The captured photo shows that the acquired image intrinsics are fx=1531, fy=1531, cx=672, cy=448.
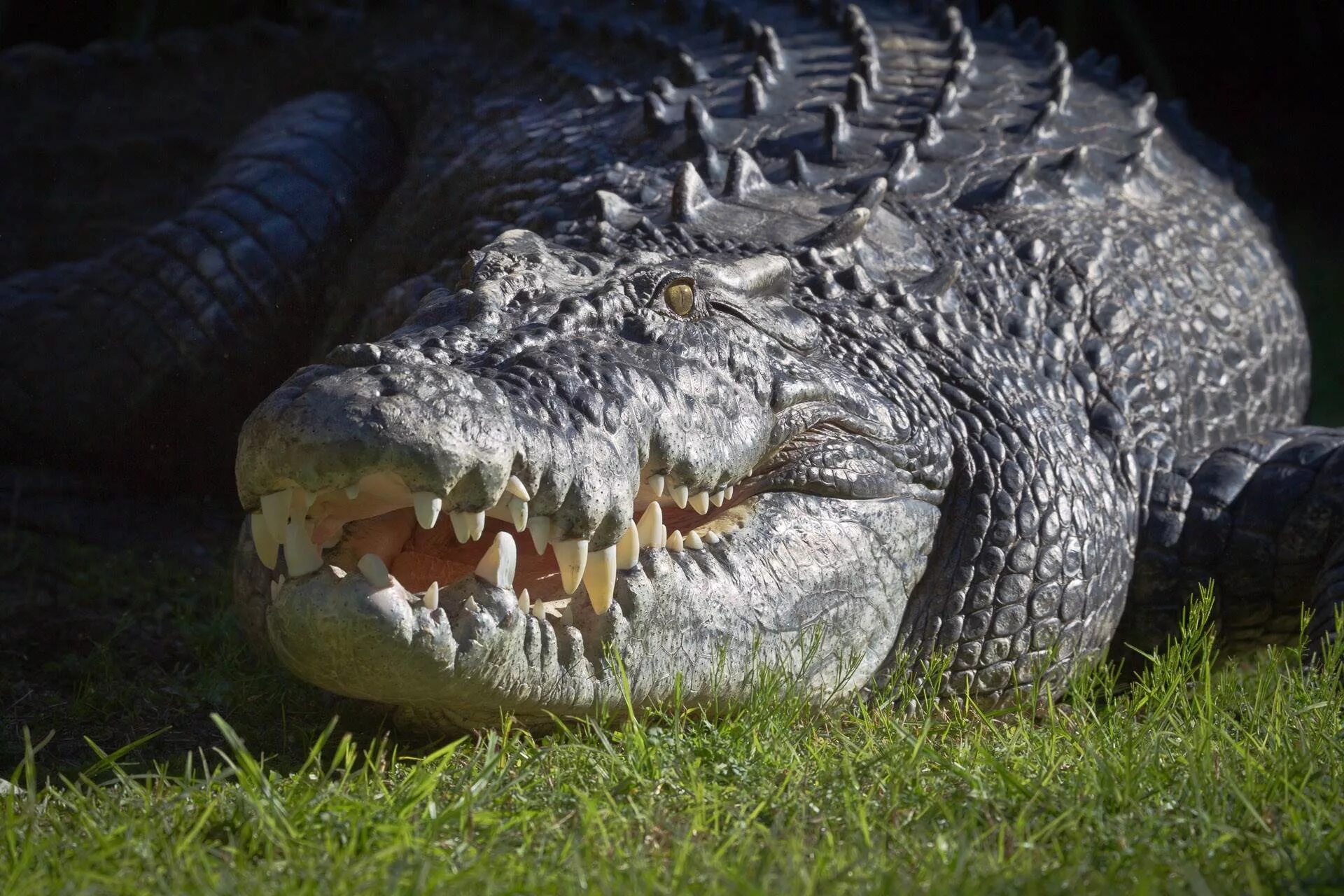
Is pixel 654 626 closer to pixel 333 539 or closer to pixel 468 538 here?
pixel 468 538

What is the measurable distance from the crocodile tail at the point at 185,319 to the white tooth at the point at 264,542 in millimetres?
2327

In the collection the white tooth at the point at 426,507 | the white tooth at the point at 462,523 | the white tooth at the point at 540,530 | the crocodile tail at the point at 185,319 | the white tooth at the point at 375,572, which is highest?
the white tooth at the point at 426,507

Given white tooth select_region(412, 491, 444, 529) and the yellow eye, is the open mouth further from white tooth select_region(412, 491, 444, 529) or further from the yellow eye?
the yellow eye

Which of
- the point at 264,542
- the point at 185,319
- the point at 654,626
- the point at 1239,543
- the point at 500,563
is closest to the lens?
the point at 500,563

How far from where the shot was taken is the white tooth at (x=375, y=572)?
2.33 m

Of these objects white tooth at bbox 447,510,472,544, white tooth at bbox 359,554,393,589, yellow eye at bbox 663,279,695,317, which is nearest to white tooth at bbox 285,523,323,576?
white tooth at bbox 359,554,393,589

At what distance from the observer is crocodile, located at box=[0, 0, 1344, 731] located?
2.46 meters

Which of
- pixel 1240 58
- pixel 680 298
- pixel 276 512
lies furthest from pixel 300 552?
pixel 1240 58

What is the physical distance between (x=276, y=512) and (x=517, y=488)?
0.38 metres

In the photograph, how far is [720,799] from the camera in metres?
2.45

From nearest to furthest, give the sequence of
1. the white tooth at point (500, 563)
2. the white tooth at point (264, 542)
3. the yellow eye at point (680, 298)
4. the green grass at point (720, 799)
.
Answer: the green grass at point (720, 799), the white tooth at point (500, 563), the white tooth at point (264, 542), the yellow eye at point (680, 298)

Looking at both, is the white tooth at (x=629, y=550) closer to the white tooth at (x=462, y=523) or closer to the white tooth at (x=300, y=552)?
the white tooth at (x=462, y=523)

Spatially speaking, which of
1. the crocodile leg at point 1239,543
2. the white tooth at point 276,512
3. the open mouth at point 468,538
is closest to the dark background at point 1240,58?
the crocodile leg at point 1239,543

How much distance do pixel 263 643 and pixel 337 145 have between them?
2.36 meters
